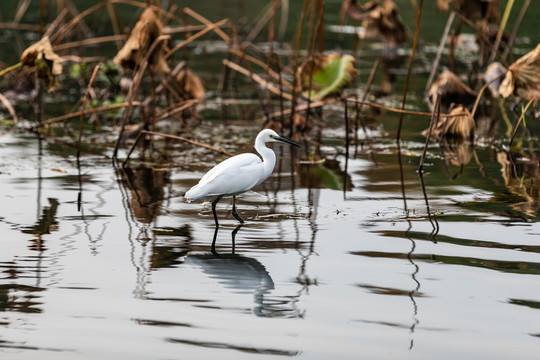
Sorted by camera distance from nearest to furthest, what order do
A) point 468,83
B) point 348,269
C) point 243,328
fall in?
point 243,328
point 348,269
point 468,83

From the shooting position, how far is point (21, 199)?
21.3 ft

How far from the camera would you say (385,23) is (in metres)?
14.0

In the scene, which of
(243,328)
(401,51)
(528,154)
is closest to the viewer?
(243,328)

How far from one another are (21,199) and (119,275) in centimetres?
210

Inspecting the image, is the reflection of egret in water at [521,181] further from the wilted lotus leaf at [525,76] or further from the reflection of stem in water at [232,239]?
the reflection of stem in water at [232,239]

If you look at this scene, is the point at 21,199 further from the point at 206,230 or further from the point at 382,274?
the point at 382,274

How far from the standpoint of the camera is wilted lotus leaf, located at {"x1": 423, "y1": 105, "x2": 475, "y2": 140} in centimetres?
840

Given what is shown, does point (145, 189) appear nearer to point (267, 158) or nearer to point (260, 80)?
point (267, 158)

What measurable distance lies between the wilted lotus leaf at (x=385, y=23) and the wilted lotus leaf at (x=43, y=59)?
22.8 feet

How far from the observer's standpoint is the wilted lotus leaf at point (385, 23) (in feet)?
44.9

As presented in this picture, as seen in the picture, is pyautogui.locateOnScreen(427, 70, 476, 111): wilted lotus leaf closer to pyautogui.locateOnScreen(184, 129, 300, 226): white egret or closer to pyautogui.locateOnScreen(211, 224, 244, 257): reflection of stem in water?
pyautogui.locateOnScreen(184, 129, 300, 226): white egret

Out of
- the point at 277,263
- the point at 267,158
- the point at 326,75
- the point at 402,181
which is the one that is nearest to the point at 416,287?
the point at 277,263

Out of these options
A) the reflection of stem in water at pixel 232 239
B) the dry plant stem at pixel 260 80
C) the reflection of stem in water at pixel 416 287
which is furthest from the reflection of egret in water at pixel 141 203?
the dry plant stem at pixel 260 80

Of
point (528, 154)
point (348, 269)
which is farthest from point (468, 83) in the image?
point (348, 269)
